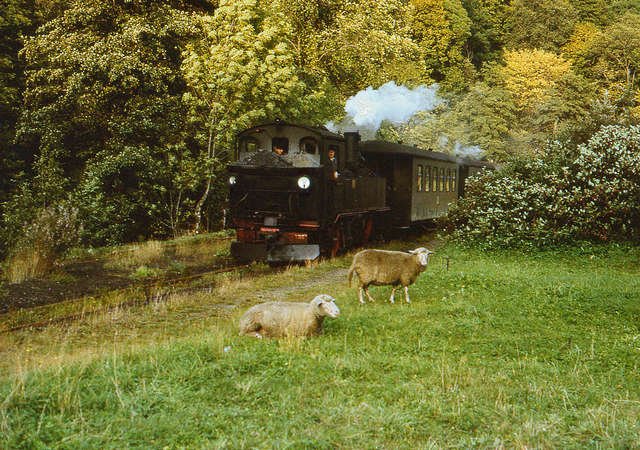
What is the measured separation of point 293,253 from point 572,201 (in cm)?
813

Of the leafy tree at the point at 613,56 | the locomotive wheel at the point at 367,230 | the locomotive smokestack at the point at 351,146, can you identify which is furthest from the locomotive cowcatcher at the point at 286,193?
the leafy tree at the point at 613,56

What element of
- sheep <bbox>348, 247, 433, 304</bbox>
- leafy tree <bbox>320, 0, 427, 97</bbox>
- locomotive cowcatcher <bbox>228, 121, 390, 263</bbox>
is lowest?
sheep <bbox>348, 247, 433, 304</bbox>

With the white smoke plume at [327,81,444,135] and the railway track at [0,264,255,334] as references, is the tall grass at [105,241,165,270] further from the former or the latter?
the white smoke plume at [327,81,444,135]

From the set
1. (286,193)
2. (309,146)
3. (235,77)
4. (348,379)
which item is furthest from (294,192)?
(348,379)

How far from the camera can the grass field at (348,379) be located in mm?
5359

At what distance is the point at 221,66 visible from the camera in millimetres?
21859

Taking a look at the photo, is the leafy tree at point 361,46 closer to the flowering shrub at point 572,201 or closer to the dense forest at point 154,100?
the dense forest at point 154,100

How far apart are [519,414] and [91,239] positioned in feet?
62.7

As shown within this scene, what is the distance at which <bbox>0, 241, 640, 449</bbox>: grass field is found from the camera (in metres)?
5.36

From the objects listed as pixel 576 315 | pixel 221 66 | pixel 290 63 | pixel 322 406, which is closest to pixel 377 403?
pixel 322 406

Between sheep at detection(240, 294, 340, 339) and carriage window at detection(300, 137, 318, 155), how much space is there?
29.5ft

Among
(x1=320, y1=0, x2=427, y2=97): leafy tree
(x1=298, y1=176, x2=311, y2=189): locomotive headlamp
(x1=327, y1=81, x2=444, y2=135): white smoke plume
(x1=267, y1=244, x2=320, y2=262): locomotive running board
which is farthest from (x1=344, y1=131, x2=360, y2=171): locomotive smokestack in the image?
(x1=320, y1=0, x2=427, y2=97): leafy tree

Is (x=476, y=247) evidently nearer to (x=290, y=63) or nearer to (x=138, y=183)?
(x=290, y=63)

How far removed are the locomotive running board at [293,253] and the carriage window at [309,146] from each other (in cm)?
258
